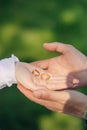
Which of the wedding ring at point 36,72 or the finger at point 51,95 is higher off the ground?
the finger at point 51,95

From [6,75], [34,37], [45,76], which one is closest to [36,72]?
[45,76]

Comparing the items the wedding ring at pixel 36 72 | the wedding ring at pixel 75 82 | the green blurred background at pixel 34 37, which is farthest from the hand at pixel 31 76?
the green blurred background at pixel 34 37

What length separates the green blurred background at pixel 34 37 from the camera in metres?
3.23

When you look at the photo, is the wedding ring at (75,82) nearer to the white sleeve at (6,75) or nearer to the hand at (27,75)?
the hand at (27,75)

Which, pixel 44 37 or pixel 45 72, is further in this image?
pixel 44 37

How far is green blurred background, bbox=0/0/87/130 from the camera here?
10.6 feet

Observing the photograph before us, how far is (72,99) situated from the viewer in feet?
7.20

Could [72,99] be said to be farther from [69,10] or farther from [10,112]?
[69,10]

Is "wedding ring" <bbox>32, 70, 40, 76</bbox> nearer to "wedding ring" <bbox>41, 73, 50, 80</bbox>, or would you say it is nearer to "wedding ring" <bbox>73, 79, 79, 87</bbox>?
"wedding ring" <bbox>41, 73, 50, 80</bbox>

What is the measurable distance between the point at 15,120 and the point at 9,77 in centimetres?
91

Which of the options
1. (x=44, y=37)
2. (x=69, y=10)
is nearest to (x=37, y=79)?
(x=44, y=37)

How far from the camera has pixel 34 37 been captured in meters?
3.92

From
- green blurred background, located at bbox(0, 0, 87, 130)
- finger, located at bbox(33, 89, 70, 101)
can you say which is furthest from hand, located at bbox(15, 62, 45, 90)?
green blurred background, located at bbox(0, 0, 87, 130)

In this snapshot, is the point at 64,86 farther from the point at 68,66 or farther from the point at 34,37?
the point at 34,37
